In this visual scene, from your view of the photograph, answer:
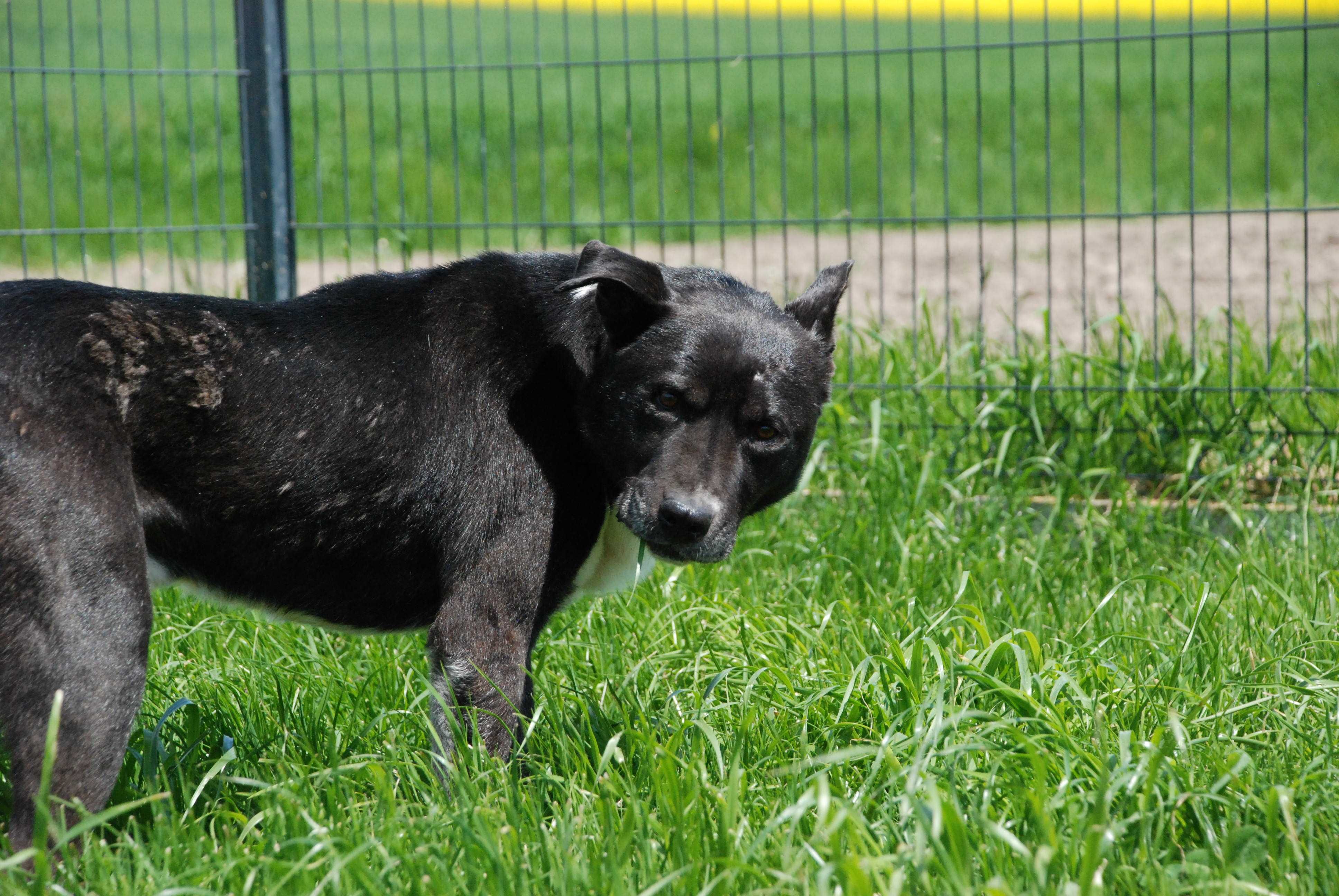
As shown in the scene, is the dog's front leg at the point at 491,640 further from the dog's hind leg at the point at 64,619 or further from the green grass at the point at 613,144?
the green grass at the point at 613,144

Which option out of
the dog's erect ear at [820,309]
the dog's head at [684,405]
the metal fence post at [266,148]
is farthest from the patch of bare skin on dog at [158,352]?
the metal fence post at [266,148]

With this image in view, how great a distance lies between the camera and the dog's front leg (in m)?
2.67

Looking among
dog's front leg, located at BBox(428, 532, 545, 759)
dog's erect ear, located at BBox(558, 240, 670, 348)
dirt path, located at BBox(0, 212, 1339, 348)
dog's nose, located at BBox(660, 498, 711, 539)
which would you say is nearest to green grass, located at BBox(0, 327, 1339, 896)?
dog's front leg, located at BBox(428, 532, 545, 759)

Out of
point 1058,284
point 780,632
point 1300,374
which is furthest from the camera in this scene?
point 1058,284

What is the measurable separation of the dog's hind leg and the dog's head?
3.37ft

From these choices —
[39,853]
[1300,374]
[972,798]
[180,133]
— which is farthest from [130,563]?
[180,133]

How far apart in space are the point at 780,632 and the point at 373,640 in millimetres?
1152

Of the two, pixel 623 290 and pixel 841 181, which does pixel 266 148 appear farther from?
pixel 841 181

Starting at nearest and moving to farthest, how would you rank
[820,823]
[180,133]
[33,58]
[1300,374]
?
[820,823]
[1300,374]
[180,133]
[33,58]

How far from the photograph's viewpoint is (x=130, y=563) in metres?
2.33

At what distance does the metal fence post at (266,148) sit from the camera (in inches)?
215

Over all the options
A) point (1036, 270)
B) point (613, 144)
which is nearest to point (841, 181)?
point (613, 144)

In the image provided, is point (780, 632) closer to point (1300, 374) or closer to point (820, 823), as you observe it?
point (820, 823)

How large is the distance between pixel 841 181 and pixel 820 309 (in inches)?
439
